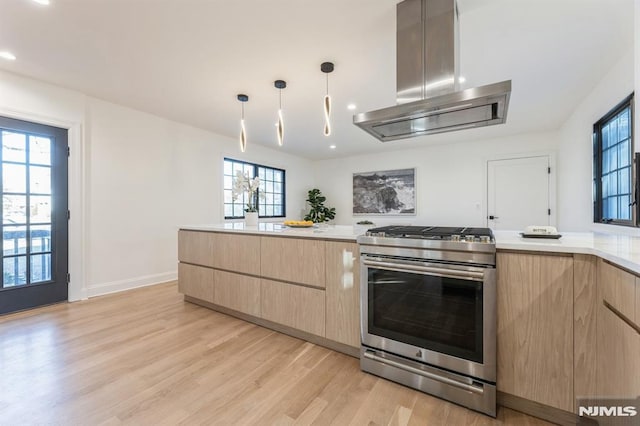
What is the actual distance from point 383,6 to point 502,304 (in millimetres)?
2059

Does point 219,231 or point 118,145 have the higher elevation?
point 118,145

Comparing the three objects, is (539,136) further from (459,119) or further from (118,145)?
(118,145)

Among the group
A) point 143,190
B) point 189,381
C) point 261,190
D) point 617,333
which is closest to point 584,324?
point 617,333

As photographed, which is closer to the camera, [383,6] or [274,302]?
[383,6]

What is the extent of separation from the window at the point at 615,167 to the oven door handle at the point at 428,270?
2.09 metres

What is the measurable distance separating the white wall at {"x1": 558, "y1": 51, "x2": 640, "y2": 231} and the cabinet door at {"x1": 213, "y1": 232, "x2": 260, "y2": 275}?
340 cm

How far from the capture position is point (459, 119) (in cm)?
202

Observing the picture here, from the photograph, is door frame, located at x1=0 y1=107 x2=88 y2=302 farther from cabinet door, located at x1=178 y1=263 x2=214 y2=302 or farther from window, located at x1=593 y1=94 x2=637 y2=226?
window, located at x1=593 y1=94 x2=637 y2=226

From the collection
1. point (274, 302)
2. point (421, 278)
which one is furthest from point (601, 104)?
point (274, 302)

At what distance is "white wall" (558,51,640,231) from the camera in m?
2.59

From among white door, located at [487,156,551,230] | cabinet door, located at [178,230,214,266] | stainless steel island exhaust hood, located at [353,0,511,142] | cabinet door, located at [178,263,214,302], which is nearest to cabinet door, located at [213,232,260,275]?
cabinet door, located at [178,230,214,266]

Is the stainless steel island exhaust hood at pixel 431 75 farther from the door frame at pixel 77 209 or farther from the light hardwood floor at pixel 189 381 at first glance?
the door frame at pixel 77 209

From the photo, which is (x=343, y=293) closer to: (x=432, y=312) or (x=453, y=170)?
(x=432, y=312)

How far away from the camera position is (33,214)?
3012mm
